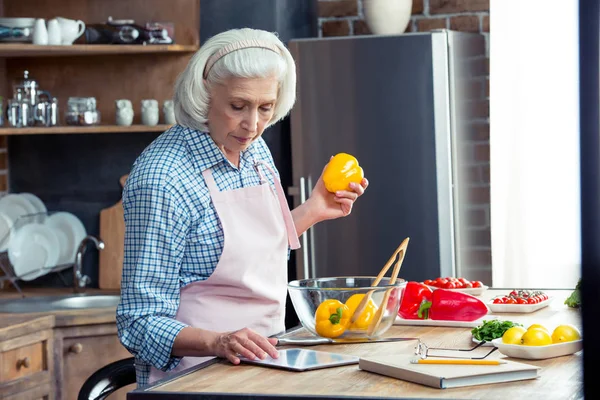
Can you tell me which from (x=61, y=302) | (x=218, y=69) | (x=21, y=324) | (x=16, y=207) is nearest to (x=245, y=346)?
(x=218, y=69)

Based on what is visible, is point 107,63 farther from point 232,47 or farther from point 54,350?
point 232,47

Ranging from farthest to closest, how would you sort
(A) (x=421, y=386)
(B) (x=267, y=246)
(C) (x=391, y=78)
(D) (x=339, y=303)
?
(C) (x=391, y=78)
(B) (x=267, y=246)
(D) (x=339, y=303)
(A) (x=421, y=386)

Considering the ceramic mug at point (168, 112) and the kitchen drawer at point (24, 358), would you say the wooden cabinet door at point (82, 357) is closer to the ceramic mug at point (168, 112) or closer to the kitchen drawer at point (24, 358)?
the kitchen drawer at point (24, 358)

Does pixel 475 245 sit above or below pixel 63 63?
below

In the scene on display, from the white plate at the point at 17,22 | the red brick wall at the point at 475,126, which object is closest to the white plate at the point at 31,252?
the white plate at the point at 17,22

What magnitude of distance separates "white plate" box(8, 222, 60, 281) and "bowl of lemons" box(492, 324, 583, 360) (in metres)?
2.39

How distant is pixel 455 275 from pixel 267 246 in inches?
71.7

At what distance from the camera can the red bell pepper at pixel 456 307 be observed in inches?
81.3

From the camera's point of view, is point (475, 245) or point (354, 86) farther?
point (475, 245)

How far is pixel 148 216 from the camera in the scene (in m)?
1.85

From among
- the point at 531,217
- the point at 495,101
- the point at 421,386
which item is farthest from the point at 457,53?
the point at 421,386

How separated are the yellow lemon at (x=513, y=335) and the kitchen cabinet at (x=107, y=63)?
2.26 metres

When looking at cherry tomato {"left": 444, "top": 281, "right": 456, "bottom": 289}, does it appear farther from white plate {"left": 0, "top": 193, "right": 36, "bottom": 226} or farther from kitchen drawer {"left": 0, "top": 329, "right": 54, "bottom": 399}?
white plate {"left": 0, "top": 193, "right": 36, "bottom": 226}

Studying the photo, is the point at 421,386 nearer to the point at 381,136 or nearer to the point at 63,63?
the point at 381,136
